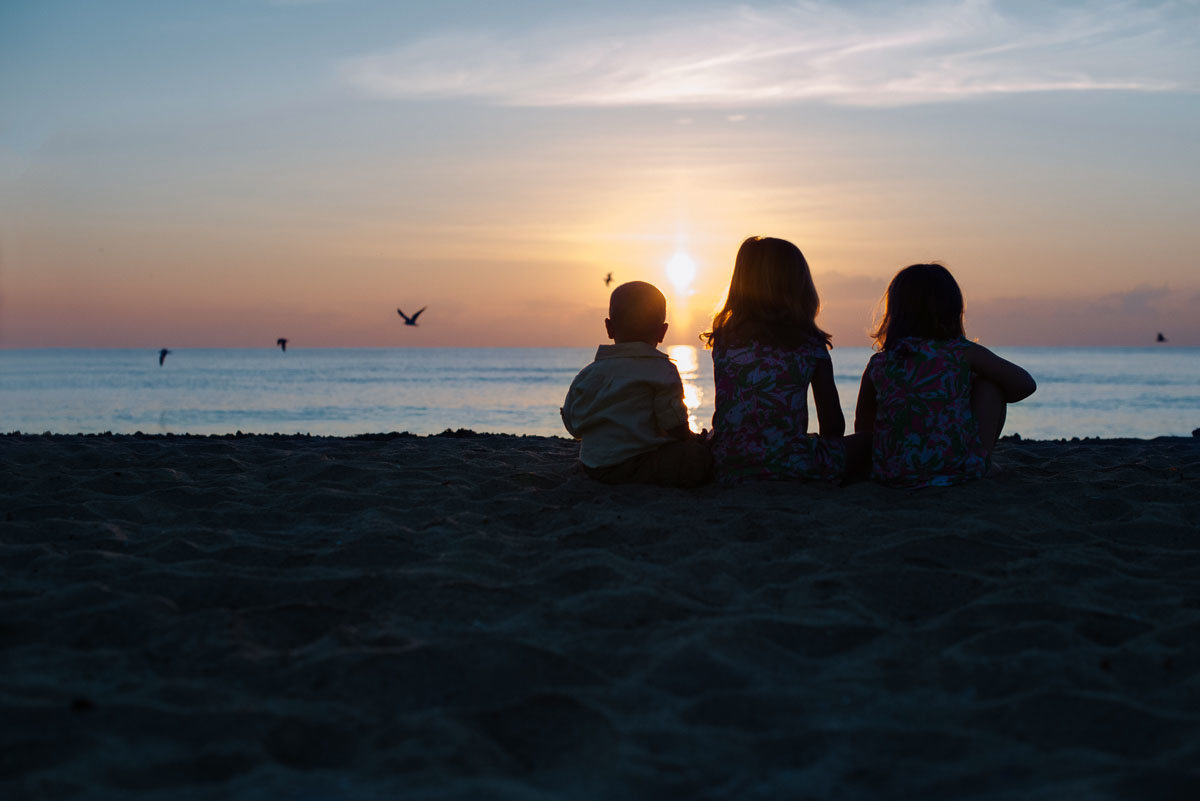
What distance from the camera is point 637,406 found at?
4215mm

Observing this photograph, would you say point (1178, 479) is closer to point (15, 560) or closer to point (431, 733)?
point (431, 733)

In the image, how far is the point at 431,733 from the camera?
68.4 inches

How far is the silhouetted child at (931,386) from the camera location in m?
3.99

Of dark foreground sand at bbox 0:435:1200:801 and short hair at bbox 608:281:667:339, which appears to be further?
short hair at bbox 608:281:667:339

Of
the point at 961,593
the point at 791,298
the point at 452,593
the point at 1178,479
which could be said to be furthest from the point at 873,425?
the point at 452,593

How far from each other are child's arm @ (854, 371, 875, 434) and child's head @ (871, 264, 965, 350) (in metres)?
0.25

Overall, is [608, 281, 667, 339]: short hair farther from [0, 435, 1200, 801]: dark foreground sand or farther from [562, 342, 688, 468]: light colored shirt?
[0, 435, 1200, 801]: dark foreground sand

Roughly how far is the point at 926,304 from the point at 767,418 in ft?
2.96

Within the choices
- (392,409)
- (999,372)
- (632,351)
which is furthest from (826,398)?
(392,409)

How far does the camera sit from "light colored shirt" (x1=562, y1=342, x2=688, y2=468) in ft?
13.5

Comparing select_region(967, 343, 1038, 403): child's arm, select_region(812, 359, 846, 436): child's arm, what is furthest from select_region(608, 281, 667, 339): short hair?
select_region(967, 343, 1038, 403): child's arm

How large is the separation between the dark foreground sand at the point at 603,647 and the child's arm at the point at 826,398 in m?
0.47

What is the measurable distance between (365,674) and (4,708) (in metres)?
0.71

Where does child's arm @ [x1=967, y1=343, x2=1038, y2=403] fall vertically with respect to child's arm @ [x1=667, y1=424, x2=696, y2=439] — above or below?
above
